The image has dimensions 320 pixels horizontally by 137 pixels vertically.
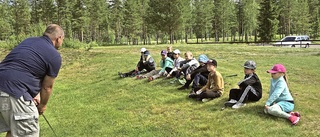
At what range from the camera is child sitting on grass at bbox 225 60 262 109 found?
7.35 m

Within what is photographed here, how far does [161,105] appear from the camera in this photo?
8.46 meters

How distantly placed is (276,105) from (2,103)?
509cm

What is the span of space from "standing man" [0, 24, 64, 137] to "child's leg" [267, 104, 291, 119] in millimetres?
4430

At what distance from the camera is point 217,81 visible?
325 inches

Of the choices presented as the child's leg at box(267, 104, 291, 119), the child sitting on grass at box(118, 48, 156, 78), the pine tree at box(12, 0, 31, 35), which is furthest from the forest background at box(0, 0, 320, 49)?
the child's leg at box(267, 104, 291, 119)

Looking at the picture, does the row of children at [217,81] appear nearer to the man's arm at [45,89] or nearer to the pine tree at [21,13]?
the man's arm at [45,89]

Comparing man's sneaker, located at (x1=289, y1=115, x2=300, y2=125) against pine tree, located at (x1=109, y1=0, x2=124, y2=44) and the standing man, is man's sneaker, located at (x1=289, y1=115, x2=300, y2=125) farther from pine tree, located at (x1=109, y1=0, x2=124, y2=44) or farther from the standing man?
pine tree, located at (x1=109, y1=0, x2=124, y2=44)

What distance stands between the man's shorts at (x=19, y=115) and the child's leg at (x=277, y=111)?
4.59 metres

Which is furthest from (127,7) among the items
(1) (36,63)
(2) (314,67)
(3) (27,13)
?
(1) (36,63)

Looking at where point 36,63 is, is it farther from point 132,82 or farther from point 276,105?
point 132,82

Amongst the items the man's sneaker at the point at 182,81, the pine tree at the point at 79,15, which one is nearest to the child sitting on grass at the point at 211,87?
the man's sneaker at the point at 182,81

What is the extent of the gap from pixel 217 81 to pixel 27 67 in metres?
5.39

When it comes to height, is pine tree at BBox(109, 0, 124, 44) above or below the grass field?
above

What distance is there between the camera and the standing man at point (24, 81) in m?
3.88
